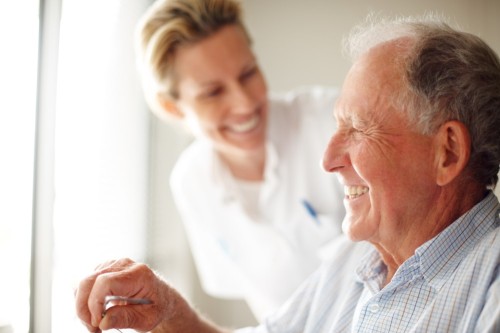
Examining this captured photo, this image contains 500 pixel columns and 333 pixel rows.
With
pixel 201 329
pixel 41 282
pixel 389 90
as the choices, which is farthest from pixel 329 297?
pixel 41 282

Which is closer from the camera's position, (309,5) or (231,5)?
(231,5)

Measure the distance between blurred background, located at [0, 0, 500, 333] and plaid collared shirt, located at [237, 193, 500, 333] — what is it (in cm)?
66

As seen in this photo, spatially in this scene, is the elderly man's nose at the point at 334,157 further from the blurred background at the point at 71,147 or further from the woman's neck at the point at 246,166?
the woman's neck at the point at 246,166

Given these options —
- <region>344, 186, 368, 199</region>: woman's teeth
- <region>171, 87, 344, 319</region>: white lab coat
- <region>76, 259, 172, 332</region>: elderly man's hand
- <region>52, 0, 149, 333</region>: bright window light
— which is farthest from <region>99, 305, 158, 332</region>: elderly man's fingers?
<region>171, 87, 344, 319</region>: white lab coat

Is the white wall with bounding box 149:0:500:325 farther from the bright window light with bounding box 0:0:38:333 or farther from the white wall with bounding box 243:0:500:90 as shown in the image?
the bright window light with bounding box 0:0:38:333

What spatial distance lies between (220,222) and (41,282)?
861 mm

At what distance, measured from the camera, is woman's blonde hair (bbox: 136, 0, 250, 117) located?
186 cm

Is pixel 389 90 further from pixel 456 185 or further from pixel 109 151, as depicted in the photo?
pixel 109 151

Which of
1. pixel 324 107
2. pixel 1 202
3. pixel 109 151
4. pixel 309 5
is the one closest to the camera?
pixel 1 202

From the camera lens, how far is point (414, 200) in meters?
1.16

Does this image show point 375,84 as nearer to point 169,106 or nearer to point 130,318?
point 130,318

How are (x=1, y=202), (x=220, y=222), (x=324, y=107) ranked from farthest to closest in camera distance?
1. (x=220, y=222)
2. (x=324, y=107)
3. (x=1, y=202)

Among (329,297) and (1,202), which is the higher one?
(1,202)

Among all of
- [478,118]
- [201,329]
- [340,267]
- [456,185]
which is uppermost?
[478,118]
